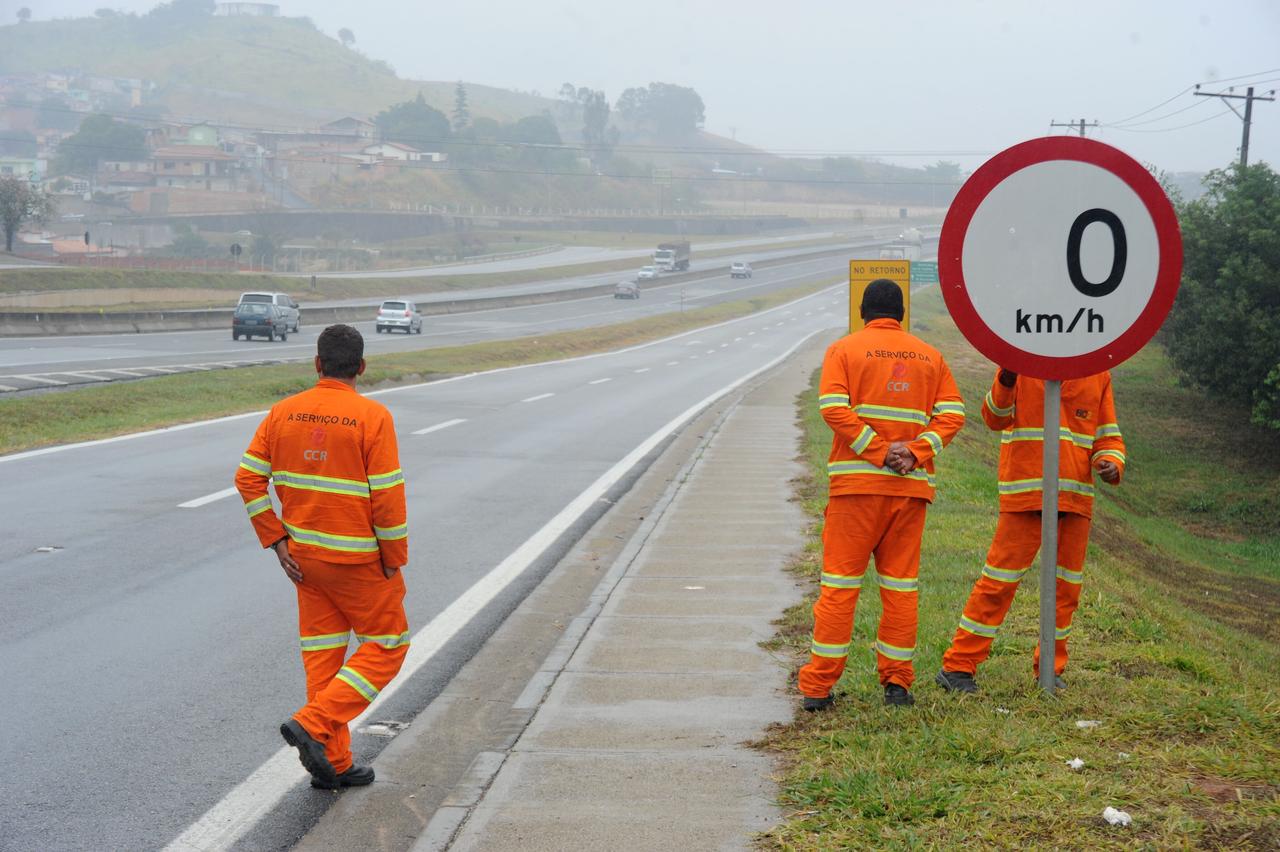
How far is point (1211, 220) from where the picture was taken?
1288 inches

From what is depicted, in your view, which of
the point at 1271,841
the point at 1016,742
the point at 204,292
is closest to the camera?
the point at 1271,841

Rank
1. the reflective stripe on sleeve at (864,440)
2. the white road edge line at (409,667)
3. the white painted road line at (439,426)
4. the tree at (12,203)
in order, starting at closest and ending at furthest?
the white road edge line at (409,667), the reflective stripe on sleeve at (864,440), the white painted road line at (439,426), the tree at (12,203)

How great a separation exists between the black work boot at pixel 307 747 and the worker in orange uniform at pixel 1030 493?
269 cm

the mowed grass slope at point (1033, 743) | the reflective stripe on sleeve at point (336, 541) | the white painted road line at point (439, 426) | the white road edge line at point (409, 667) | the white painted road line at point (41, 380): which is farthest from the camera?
the white painted road line at point (41, 380)

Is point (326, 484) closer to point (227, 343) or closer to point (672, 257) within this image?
point (227, 343)

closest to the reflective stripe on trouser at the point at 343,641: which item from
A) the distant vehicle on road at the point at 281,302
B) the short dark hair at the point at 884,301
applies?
the short dark hair at the point at 884,301

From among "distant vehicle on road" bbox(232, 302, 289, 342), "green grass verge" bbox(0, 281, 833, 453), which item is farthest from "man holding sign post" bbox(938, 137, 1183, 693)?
"distant vehicle on road" bbox(232, 302, 289, 342)

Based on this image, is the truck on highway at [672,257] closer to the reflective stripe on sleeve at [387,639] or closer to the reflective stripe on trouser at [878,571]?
the reflective stripe on trouser at [878,571]

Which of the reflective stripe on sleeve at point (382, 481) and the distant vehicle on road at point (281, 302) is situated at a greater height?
the reflective stripe on sleeve at point (382, 481)

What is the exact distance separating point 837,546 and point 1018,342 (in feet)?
3.80

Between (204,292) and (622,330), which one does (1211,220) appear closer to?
(622,330)

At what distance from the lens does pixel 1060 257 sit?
5078mm

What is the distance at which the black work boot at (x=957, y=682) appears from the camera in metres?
5.79

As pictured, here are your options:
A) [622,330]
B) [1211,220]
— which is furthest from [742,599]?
[622,330]
